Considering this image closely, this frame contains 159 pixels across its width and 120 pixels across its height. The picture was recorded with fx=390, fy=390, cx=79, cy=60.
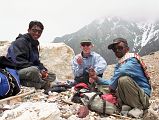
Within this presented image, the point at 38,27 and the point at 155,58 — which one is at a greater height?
the point at 38,27

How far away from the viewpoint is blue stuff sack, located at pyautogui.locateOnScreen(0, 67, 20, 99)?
24.7 ft

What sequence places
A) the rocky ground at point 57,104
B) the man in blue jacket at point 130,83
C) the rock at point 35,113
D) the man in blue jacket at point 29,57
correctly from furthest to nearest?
the man in blue jacket at point 29,57, the man in blue jacket at point 130,83, the rocky ground at point 57,104, the rock at point 35,113

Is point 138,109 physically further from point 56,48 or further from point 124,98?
point 56,48

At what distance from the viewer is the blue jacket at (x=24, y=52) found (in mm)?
9145

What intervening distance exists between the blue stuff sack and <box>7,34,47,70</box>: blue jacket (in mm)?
856

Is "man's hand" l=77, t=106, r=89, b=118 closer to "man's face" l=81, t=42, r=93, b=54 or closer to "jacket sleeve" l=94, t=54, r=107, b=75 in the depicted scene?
"jacket sleeve" l=94, t=54, r=107, b=75

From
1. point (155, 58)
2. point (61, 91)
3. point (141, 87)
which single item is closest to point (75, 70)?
point (61, 91)

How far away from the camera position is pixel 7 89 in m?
7.59

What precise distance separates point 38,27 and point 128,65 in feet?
9.40

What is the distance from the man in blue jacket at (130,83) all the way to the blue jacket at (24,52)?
244cm

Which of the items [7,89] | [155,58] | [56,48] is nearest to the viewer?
[7,89]

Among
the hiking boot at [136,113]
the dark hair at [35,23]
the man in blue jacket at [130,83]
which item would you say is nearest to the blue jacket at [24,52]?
the dark hair at [35,23]

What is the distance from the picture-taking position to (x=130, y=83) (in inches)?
289

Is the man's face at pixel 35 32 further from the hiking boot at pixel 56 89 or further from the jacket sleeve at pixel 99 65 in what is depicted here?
the jacket sleeve at pixel 99 65
